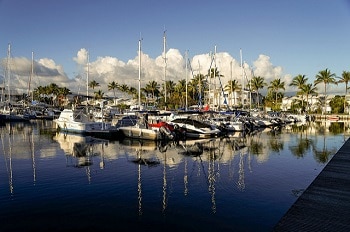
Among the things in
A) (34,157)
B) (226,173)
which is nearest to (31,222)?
(226,173)

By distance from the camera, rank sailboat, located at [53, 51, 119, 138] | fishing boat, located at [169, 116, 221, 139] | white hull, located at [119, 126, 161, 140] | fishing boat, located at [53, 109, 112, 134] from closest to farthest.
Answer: white hull, located at [119, 126, 161, 140]
sailboat, located at [53, 51, 119, 138]
fishing boat, located at [169, 116, 221, 139]
fishing boat, located at [53, 109, 112, 134]

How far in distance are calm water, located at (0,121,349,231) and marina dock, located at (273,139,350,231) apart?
1190mm

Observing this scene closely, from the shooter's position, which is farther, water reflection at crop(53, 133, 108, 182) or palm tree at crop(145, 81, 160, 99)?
palm tree at crop(145, 81, 160, 99)

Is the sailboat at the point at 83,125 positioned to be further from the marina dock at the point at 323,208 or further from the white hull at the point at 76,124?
the marina dock at the point at 323,208

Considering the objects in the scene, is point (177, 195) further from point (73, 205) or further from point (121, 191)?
point (73, 205)

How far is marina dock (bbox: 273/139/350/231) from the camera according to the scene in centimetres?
907

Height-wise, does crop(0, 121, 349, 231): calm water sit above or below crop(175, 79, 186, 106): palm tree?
below

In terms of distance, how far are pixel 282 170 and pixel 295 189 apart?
4.57 metres

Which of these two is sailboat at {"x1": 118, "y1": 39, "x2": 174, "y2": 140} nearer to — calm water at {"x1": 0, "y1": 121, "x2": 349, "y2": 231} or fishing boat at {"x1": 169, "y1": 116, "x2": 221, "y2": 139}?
fishing boat at {"x1": 169, "y1": 116, "x2": 221, "y2": 139}

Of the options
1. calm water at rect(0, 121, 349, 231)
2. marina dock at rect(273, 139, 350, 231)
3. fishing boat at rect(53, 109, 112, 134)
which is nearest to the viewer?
marina dock at rect(273, 139, 350, 231)

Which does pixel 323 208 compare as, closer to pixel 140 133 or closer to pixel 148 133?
pixel 148 133

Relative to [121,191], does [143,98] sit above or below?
above

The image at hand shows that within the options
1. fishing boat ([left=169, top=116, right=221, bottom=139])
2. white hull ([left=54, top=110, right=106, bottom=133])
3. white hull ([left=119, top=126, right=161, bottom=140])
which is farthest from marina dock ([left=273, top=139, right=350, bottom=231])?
white hull ([left=54, top=110, right=106, bottom=133])

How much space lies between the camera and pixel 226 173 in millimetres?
19031
